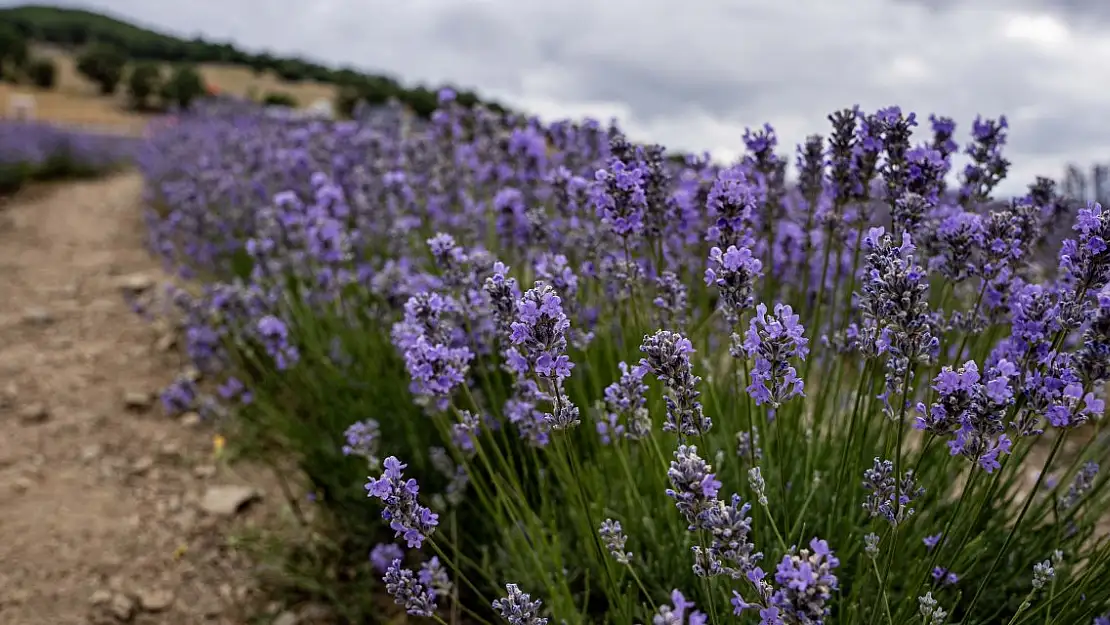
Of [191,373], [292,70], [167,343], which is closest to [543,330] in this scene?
[191,373]

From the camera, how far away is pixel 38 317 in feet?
17.8

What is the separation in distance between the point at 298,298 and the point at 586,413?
2.52 metres

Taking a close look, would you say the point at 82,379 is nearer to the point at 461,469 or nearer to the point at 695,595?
the point at 461,469

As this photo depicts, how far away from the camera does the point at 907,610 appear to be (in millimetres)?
1659

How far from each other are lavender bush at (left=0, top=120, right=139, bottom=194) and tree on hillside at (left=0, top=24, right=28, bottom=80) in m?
12.8

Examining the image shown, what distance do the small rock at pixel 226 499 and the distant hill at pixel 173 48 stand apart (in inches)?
894

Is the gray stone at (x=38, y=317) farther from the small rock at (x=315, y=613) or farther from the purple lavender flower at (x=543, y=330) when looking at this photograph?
the purple lavender flower at (x=543, y=330)

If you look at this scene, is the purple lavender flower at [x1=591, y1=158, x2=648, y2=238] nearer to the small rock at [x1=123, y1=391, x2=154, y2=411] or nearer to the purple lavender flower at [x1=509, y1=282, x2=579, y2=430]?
the purple lavender flower at [x1=509, y1=282, x2=579, y2=430]

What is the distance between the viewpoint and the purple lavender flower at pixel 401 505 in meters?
1.48

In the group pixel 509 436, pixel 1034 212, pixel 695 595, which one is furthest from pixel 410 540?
pixel 1034 212

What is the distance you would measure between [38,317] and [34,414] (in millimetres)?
1689

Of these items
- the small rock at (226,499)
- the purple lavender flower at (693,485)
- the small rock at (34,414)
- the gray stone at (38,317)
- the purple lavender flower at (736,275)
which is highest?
the purple lavender flower at (736,275)

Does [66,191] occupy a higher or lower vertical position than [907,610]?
lower

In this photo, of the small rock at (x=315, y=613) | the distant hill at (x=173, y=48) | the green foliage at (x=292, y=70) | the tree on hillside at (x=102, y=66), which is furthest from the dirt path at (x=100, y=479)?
the green foliage at (x=292, y=70)
